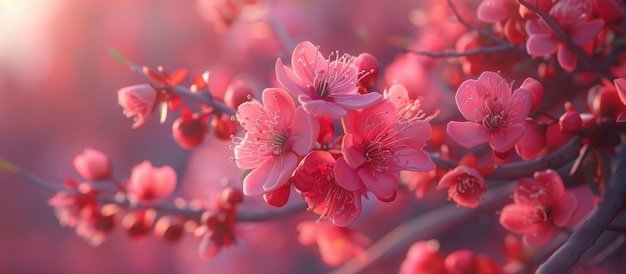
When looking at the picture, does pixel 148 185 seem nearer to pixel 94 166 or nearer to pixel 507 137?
pixel 94 166

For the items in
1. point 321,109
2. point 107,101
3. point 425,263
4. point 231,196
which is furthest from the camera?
point 107,101

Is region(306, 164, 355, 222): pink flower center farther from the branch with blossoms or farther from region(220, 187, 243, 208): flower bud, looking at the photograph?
region(220, 187, 243, 208): flower bud

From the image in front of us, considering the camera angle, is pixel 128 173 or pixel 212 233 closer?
pixel 212 233

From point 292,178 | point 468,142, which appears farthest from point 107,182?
point 468,142

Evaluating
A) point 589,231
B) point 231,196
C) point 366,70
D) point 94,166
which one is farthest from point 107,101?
point 589,231

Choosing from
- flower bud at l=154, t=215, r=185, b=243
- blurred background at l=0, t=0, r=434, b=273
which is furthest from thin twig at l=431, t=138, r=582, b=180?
blurred background at l=0, t=0, r=434, b=273

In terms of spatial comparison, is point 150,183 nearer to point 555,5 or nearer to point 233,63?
point 555,5

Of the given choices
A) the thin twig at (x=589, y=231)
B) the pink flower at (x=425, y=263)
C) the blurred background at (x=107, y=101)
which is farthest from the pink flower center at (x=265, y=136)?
the blurred background at (x=107, y=101)
